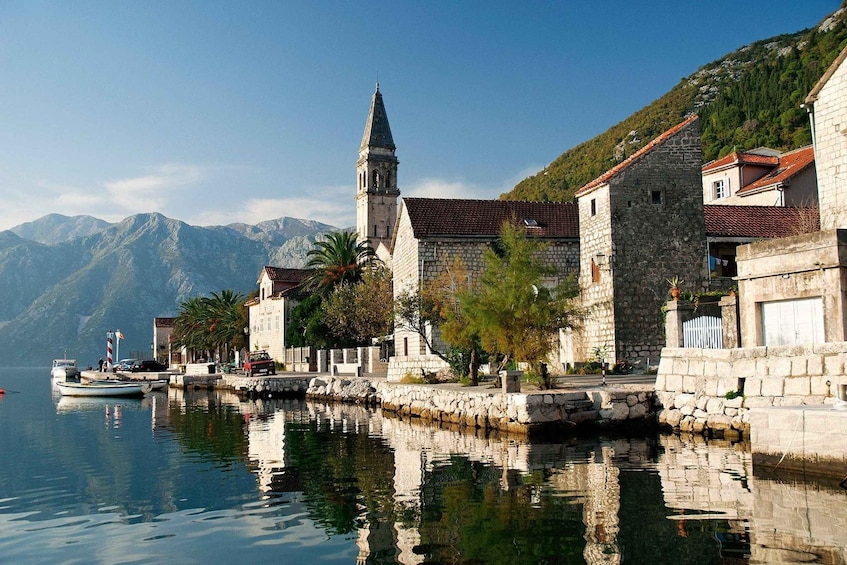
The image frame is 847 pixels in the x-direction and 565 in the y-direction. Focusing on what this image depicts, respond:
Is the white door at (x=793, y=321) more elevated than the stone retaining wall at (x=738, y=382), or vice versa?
the white door at (x=793, y=321)

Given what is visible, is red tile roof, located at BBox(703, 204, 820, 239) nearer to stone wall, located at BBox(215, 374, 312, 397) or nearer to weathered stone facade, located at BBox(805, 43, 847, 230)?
weathered stone facade, located at BBox(805, 43, 847, 230)

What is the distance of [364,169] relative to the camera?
262 ft

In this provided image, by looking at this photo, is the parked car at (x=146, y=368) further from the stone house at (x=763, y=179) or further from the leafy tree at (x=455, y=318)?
→ the stone house at (x=763, y=179)

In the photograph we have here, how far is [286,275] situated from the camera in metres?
65.8

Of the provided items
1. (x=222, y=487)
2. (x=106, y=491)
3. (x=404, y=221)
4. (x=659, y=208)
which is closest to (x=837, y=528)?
(x=222, y=487)

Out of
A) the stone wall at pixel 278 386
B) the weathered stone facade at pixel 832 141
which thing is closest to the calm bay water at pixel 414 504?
the weathered stone facade at pixel 832 141

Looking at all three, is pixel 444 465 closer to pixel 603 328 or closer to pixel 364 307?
pixel 603 328

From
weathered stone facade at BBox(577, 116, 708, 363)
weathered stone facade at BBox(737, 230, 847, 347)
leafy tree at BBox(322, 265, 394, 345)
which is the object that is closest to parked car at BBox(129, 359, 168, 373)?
leafy tree at BBox(322, 265, 394, 345)

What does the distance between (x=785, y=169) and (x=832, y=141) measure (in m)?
21.0

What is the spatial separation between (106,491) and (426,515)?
7141 millimetres

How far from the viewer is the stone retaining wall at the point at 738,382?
1580 centimetres

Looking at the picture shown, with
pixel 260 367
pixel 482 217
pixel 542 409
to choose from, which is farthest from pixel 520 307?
pixel 260 367

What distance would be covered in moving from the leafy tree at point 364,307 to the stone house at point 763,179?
21.4 meters

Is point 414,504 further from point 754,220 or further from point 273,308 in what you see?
point 273,308
